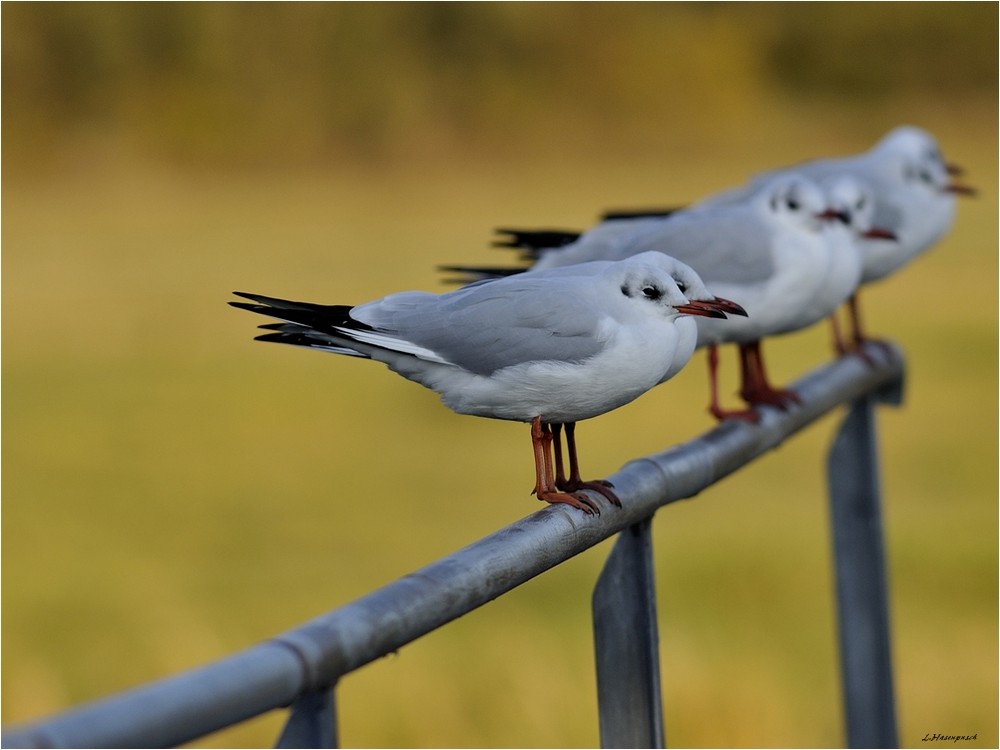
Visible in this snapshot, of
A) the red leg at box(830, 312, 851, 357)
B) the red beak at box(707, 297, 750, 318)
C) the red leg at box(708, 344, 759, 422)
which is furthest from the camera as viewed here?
the red leg at box(830, 312, 851, 357)

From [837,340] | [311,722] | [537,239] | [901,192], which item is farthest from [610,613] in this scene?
[901,192]

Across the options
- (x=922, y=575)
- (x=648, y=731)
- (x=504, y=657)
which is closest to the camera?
(x=648, y=731)

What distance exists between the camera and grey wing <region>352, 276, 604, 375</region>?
1.93 meters

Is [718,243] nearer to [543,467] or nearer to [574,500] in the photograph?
[543,467]

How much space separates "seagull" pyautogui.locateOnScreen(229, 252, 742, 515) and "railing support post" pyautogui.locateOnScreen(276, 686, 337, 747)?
659mm

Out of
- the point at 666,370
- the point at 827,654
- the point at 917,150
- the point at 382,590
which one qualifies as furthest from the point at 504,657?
the point at 382,590

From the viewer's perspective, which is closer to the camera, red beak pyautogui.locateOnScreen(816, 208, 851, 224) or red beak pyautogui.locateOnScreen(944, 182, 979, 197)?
red beak pyautogui.locateOnScreen(816, 208, 851, 224)

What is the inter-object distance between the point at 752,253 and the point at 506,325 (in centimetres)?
107

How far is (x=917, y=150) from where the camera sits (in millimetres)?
4250

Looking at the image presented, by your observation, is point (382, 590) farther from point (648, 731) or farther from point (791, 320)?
point (791, 320)

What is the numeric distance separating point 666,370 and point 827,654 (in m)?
3.30

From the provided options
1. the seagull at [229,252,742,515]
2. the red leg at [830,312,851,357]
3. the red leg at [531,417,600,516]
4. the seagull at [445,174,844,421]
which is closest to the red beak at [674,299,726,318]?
the seagull at [229,252,742,515]

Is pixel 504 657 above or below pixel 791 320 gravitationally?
below

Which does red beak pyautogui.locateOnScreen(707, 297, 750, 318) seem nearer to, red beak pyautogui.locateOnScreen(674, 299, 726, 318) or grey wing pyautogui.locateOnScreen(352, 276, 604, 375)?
A: red beak pyautogui.locateOnScreen(674, 299, 726, 318)
